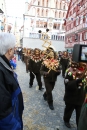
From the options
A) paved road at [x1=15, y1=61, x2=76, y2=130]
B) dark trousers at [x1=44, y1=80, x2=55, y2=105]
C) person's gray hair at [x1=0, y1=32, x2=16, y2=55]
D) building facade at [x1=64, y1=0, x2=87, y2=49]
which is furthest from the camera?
building facade at [x1=64, y1=0, x2=87, y2=49]

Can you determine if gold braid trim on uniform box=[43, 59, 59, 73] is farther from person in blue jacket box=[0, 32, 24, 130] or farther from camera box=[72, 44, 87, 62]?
person in blue jacket box=[0, 32, 24, 130]

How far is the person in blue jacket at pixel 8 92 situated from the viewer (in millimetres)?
1774

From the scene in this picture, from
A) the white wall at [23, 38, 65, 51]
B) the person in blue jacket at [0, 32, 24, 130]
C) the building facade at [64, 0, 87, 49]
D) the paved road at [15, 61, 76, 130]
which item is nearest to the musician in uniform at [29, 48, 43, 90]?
the paved road at [15, 61, 76, 130]

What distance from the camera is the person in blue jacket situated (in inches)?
69.8

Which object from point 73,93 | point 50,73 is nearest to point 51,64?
point 50,73

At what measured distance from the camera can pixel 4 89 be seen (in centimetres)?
177

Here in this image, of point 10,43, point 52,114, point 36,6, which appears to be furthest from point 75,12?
point 10,43

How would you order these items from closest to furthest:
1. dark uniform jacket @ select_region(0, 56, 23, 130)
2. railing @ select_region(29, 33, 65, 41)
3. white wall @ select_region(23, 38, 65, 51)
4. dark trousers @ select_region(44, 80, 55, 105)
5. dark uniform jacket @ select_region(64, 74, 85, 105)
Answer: dark uniform jacket @ select_region(0, 56, 23, 130) → dark uniform jacket @ select_region(64, 74, 85, 105) → dark trousers @ select_region(44, 80, 55, 105) → white wall @ select_region(23, 38, 65, 51) → railing @ select_region(29, 33, 65, 41)

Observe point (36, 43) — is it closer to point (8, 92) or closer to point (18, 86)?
point (18, 86)

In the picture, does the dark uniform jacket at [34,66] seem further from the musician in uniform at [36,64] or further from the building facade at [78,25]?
the building facade at [78,25]

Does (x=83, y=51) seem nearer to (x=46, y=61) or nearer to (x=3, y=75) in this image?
(x=3, y=75)

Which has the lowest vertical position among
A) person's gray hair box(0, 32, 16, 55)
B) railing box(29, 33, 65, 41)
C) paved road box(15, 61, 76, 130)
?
paved road box(15, 61, 76, 130)

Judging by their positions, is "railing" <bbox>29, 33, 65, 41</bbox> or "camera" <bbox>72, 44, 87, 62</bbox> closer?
"camera" <bbox>72, 44, 87, 62</bbox>

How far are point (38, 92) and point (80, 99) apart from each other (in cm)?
371
